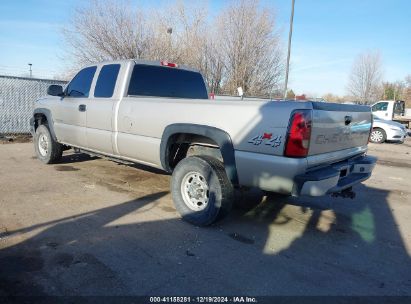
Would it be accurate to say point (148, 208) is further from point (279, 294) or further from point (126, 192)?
point (279, 294)

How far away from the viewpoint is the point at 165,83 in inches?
240

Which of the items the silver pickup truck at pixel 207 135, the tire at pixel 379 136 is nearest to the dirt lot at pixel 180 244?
the silver pickup truck at pixel 207 135

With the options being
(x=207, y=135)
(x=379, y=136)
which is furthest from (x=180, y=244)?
(x=379, y=136)

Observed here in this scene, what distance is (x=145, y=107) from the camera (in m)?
5.12

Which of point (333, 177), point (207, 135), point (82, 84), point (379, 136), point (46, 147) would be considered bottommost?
point (379, 136)

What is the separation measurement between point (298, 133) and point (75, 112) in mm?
4330

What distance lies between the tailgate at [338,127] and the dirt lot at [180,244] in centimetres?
111

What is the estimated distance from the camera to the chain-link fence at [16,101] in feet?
39.8

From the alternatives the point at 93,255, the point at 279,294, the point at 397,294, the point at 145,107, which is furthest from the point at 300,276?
the point at 145,107

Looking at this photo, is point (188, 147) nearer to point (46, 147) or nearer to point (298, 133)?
point (298, 133)

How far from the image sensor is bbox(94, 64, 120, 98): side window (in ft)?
19.2

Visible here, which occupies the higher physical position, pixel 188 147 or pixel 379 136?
pixel 188 147

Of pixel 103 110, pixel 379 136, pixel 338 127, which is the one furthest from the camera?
pixel 379 136

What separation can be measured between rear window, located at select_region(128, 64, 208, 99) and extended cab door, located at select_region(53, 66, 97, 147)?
107cm
